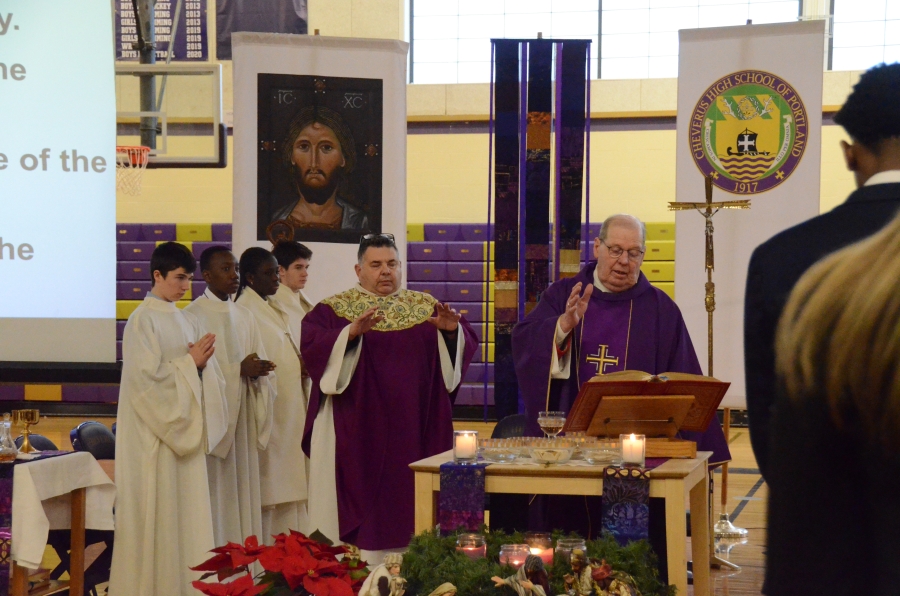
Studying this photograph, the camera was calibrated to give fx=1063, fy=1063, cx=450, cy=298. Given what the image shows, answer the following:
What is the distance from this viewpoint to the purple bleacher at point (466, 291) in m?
12.2

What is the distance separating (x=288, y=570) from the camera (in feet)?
9.93

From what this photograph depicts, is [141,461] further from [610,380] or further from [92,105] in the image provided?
[610,380]

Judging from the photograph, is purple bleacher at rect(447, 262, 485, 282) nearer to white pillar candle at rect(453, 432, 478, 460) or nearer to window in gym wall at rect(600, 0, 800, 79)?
window in gym wall at rect(600, 0, 800, 79)

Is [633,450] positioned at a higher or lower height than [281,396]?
higher

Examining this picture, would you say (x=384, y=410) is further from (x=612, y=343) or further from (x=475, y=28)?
(x=475, y=28)

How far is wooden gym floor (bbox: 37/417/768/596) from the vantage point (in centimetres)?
525

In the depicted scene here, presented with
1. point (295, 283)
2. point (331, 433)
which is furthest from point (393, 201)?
point (331, 433)

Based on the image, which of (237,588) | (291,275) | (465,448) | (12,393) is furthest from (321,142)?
(12,393)

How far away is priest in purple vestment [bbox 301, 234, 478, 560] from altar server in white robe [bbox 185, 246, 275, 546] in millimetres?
371

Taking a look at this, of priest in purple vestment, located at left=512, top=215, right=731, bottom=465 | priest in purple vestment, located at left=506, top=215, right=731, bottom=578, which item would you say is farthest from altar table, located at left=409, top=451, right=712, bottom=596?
priest in purple vestment, located at left=512, top=215, right=731, bottom=465

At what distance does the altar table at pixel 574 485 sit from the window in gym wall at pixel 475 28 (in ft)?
31.7

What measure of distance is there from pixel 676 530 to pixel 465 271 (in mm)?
9007

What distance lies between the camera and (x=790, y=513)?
110 cm

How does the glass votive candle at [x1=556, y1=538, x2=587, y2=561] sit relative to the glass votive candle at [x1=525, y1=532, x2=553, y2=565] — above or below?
above
